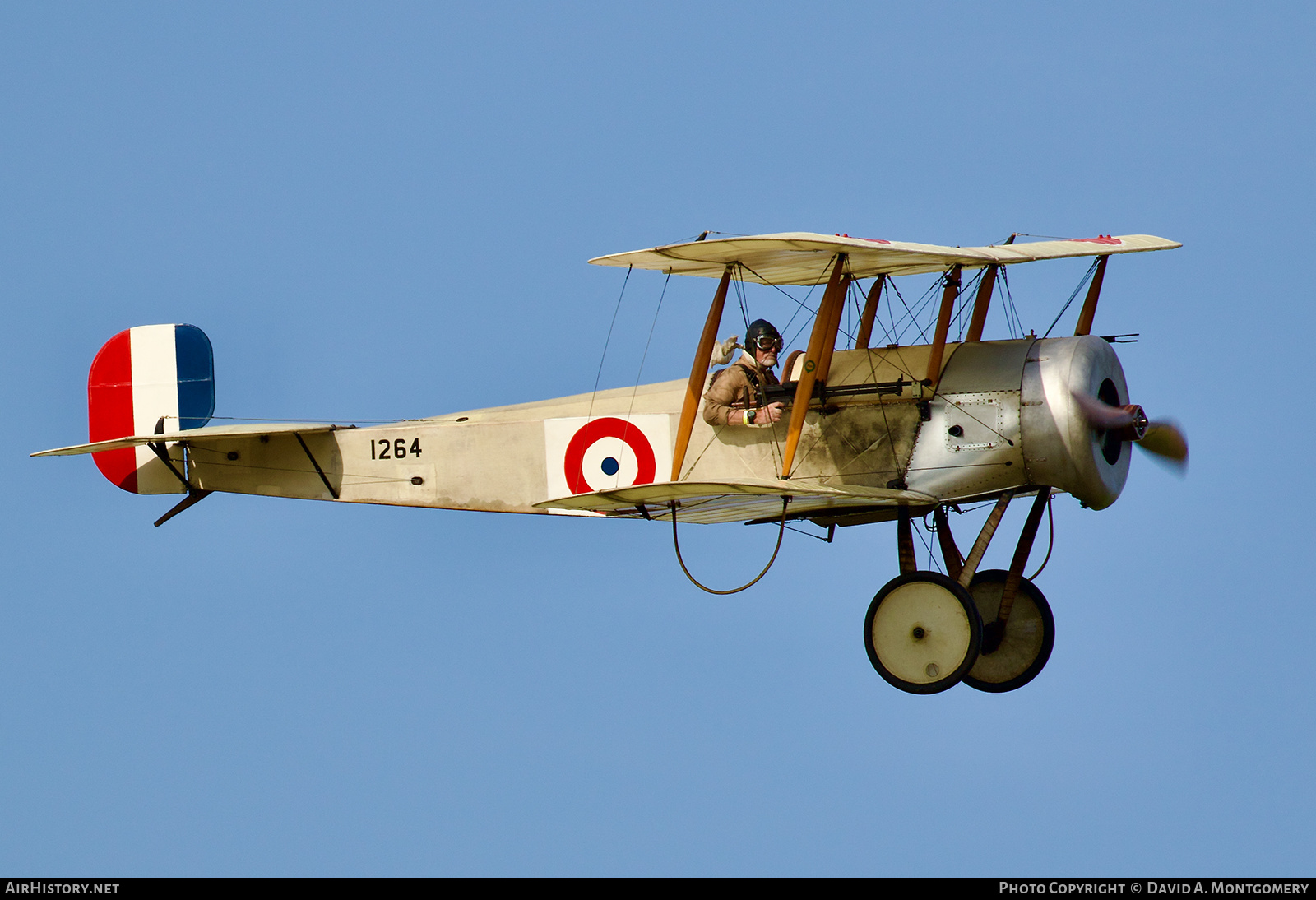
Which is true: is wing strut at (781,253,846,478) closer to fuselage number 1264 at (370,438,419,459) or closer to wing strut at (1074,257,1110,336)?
wing strut at (1074,257,1110,336)

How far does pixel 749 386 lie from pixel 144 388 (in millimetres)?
4837

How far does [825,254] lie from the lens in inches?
480

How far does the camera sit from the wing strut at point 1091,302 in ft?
41.8

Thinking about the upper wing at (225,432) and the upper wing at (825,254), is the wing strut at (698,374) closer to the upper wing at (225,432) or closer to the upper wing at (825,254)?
the upper wing at (825,254)

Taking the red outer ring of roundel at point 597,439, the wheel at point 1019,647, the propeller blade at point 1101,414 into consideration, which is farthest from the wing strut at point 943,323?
the red outer ring of roundel at point 597,439

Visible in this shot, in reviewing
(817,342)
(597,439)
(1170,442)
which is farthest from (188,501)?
(1170,442)

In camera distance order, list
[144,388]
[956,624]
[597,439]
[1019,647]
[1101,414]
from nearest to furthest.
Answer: [956,624] < [1101,414] < [1019,647] < [597,439] < [144,388]

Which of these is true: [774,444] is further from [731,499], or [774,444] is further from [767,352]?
[731,499]

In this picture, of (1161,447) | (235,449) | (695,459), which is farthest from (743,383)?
(235,449)

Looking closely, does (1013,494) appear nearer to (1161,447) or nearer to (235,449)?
(1161,447)

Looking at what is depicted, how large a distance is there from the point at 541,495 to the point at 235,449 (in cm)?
236

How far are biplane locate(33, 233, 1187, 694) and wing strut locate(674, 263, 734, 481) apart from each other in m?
0.01

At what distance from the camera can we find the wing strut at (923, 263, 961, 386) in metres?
12.2

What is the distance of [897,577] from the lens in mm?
12078
